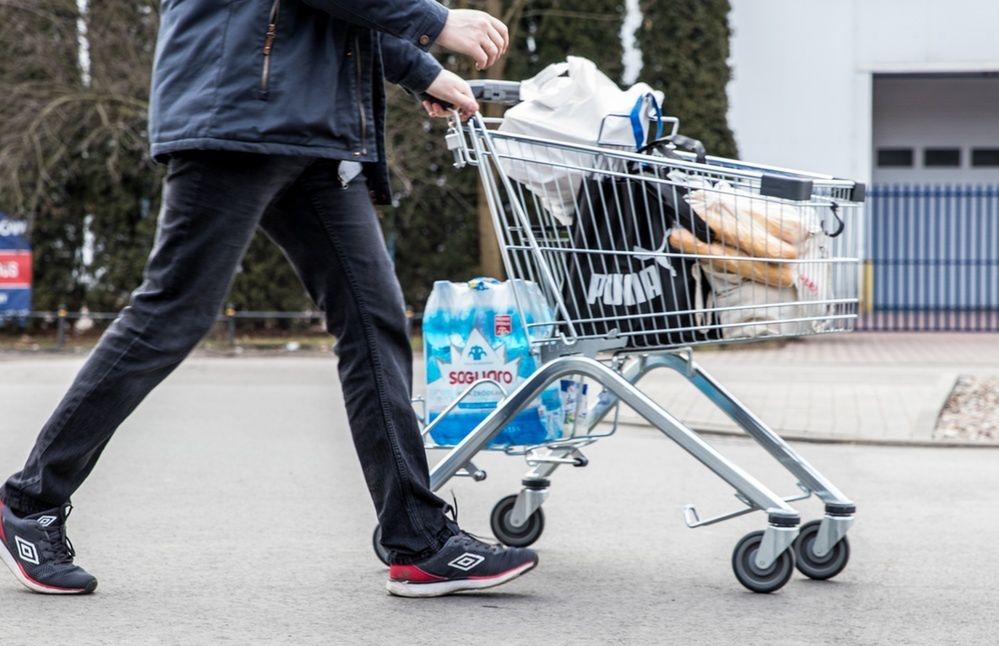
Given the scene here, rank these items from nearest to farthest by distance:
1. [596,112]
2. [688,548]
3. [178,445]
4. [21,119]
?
[596,112] < [688,548] < [178,445] < [21,119]

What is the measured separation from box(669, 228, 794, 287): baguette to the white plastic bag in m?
0.32

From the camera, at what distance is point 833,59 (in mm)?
21344

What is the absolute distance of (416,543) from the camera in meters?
4.00

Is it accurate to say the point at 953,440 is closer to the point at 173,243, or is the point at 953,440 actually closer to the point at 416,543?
the point at 416,543

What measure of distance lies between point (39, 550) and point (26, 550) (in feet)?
0.10

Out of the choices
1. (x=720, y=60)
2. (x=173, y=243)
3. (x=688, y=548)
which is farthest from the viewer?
(x=720, y=60)

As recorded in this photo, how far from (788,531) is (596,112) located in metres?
1.29

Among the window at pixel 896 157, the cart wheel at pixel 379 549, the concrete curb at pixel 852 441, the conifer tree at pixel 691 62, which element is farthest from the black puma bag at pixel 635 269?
the window at pixel 896 157

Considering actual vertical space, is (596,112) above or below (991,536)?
above

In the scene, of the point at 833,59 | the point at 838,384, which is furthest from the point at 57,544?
the point at 833,59

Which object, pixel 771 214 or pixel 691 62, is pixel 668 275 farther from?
pixel 691 62

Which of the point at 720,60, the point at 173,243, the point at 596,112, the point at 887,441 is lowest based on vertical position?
the point at 887,441

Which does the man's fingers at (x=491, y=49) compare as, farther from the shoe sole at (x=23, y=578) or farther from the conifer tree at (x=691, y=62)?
the conifer tree at (x=691, y=62)

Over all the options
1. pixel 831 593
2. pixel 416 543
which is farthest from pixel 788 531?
pixel 416 543
